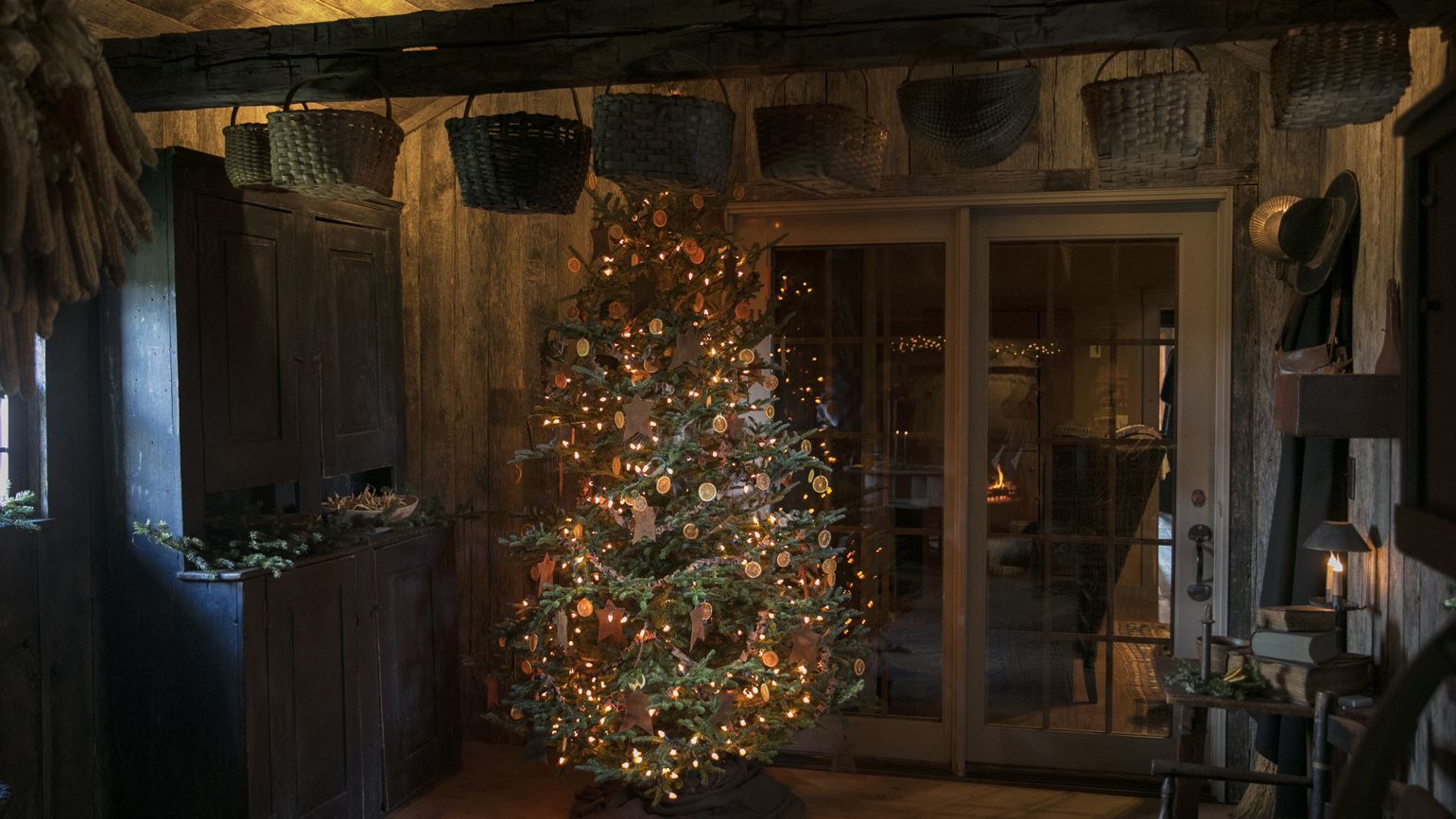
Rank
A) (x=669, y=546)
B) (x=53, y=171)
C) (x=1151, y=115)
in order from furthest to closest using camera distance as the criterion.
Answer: (x=669, y=546) → (x=1151, y=115) → (x=53, y=171)

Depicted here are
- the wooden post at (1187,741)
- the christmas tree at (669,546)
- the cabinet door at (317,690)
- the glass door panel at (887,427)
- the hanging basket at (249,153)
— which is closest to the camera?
the hanging basket at (249,153)

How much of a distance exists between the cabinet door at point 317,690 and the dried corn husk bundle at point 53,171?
6.45 ft

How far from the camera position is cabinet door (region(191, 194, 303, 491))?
3299 mm

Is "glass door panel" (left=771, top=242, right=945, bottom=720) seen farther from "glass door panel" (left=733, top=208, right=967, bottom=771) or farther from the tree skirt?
the tree skirt

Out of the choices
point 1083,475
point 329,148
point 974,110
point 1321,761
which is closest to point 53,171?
point 329,148

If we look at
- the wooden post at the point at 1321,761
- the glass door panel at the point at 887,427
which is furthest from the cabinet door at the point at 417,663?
the wooden post at the point at 1321,761

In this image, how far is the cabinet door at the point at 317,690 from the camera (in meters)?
3.33

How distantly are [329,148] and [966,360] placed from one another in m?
2.43

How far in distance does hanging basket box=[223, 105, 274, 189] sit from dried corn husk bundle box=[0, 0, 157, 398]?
128 centimetres

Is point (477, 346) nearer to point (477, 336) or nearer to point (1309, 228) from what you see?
point (477, 336)

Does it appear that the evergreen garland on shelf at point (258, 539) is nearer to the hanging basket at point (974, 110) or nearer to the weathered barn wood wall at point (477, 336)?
the weathered barn wood wall at point (477, 336)

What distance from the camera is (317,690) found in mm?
3500

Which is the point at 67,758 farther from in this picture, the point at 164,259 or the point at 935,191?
the point at 935,191

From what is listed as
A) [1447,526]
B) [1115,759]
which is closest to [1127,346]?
[1115,759]
